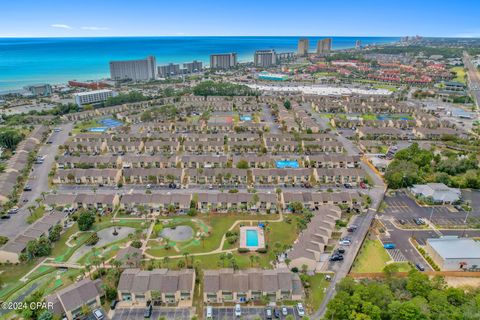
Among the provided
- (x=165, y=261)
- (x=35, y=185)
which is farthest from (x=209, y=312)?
(x=35, y=185)

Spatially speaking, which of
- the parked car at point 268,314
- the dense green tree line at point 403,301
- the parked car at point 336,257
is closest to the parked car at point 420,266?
the dense green tree line at point 403,301

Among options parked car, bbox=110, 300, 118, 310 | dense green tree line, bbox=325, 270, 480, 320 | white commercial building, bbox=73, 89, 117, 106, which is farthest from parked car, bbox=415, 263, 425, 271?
white commercial building, bbox=73, 89, 117, 106

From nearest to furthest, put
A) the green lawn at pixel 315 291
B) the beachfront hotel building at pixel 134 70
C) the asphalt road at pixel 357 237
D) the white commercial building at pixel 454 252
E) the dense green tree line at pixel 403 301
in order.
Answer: the dense green tree line at pixel 403 301 < the green lawn at pixel 315 291 < the asphalt road at pixel 357 237 < the white commercial building at pixel 454 252 < the beachfront hotel building at pixel 134 70

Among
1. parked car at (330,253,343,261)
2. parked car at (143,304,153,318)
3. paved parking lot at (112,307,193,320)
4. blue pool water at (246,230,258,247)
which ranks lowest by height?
paved parking lot at (112,307,193,320)

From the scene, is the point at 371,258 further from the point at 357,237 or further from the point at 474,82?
the point at 474,82

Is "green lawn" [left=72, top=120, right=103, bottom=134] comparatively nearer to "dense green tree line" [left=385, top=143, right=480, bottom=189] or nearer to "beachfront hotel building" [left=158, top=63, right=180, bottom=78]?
"dense green tree line" [left=385, top=143, right=480, bottom=189]

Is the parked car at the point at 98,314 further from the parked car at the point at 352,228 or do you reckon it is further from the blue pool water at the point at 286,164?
the blue pool water at the point at 286,164
